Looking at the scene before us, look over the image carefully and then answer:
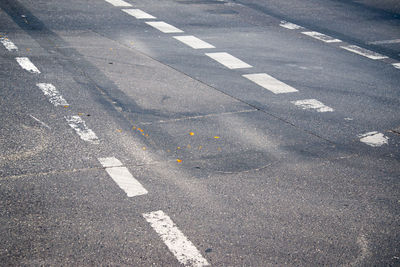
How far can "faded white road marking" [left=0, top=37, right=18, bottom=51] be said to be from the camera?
9.50 meters

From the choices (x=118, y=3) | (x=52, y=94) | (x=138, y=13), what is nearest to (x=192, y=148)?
(x=52, y=94)

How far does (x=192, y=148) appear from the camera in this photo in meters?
6.34

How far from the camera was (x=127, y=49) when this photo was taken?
1027 cm

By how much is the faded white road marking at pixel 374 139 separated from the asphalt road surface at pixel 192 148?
17 mm

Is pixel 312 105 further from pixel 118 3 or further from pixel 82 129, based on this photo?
pixel 118 3

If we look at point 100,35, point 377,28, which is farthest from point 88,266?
point 377,28

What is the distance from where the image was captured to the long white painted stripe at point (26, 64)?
27.9ft

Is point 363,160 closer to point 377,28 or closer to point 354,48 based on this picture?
point 354,48

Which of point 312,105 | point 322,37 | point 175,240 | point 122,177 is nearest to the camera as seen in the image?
point 175,240

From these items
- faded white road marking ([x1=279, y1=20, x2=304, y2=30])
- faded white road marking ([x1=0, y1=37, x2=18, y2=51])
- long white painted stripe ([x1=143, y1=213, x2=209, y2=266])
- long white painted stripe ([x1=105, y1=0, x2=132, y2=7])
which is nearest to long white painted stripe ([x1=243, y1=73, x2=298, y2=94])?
long white painted stripe ([x1=143, y1=213, x2=209, y2=266])

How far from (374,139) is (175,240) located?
3.87 metres

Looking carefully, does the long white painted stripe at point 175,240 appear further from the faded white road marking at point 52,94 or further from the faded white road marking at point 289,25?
the faded white road marking at point 289,25

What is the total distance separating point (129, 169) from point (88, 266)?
1730 millimetres

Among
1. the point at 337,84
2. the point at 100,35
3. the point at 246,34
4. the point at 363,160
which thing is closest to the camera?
the point at 363,160
